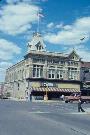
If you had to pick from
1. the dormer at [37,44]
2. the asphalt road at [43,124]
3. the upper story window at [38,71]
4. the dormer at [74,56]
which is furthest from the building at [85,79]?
the asphalt road at [43,124]

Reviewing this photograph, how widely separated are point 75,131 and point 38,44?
2842 inches

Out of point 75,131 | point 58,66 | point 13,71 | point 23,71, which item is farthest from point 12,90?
point 75,131

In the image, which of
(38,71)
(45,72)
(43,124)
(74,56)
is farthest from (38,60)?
(43,124)

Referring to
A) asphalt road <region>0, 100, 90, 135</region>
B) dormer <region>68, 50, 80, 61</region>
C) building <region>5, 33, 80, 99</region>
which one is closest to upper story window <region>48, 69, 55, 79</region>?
building <region>5, 33, 80, 99</region>

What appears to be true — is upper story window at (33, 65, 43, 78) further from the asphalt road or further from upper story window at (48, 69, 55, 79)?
the asphalt road

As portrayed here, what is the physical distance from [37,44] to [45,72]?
359 inches

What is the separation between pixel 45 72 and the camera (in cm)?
8381

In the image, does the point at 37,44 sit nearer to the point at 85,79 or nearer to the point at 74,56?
the point at 74,56

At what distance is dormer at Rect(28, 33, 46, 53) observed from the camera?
289 feet

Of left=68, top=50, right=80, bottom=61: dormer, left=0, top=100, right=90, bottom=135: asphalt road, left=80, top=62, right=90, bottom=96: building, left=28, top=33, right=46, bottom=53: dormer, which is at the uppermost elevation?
left=28, top=33, right=46, bottom=53: dormer

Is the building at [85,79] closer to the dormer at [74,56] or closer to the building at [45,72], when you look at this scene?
the building at [45,72]

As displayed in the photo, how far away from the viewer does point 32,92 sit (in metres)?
82.7

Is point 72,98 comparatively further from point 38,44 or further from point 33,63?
point 38,44

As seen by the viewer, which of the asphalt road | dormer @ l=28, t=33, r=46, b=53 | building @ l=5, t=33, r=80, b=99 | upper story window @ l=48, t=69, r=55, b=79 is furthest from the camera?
dormer @ l=28, t=33, r=46, b=53
